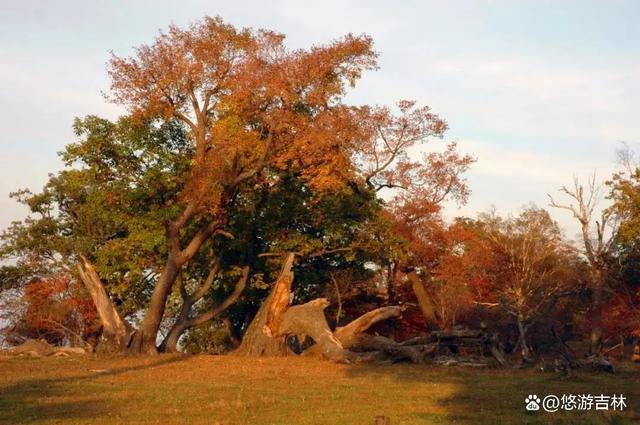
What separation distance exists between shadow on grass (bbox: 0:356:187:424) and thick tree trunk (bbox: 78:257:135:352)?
922cm

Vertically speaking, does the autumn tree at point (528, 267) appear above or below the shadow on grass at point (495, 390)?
above

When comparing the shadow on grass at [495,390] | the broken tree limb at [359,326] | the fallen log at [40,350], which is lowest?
the fallen log at [40,350]

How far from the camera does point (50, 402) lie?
15727 millimetres

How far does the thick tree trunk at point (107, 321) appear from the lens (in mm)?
30125

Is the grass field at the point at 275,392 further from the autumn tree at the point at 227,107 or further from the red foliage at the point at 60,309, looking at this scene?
the red foliage at the point at 60,309

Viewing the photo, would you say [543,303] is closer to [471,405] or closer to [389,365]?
[389,365]

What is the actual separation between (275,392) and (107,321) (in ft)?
48.4

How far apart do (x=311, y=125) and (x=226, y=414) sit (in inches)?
721

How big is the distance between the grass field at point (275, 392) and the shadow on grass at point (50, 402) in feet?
0.06

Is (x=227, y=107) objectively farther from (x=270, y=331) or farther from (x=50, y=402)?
(x=50, y=402)

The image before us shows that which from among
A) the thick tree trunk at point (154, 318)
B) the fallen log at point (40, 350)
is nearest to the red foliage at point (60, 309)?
the fallen log at point (40, 350)

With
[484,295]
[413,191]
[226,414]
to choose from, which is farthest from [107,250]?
[484,295]

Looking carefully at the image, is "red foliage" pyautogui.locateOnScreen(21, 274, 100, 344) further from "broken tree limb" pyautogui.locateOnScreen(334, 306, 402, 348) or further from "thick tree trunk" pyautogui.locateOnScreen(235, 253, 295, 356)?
"broken tree limb" pyautogui.locateOnScreen(334, 306, 402, 348)

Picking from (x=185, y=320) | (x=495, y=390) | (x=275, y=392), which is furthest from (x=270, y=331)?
(x=495, y=390)
